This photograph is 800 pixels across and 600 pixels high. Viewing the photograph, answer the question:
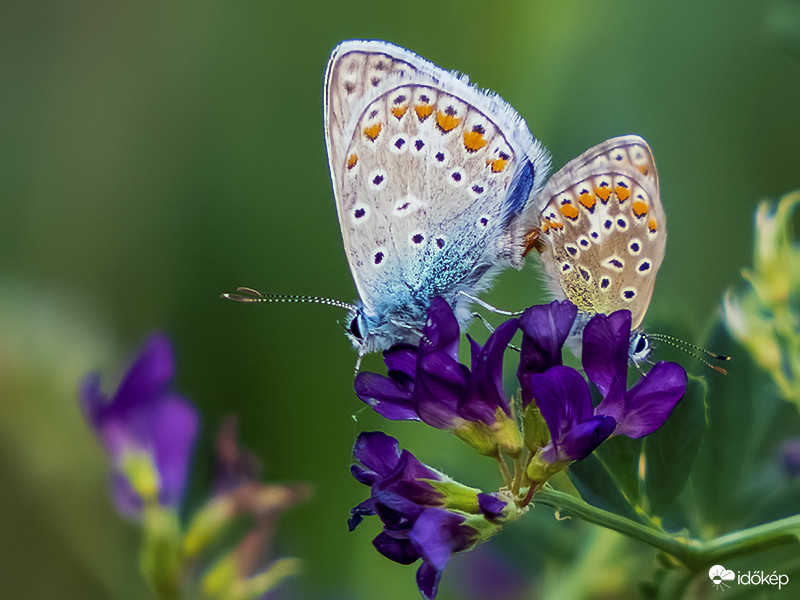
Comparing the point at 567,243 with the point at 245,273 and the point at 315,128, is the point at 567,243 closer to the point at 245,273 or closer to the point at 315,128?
the point at 245,273

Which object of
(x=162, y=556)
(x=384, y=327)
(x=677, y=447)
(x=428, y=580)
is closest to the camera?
(x=428, y=580)

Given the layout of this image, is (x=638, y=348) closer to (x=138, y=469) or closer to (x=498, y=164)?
(x=498, y=164)

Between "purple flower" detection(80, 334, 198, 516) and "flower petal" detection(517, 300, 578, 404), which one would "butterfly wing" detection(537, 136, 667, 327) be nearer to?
"flower petal" detection(517, 300, 578, 404)

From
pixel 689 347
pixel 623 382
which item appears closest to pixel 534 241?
pixel 689 347

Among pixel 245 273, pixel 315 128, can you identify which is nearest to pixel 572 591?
pixel 245 273

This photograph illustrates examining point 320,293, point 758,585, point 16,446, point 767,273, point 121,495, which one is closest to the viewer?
point 758,585

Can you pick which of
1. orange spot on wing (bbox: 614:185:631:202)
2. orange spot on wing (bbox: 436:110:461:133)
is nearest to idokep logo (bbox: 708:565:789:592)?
orange spot on wing (bbox: 614:185:631:202)
